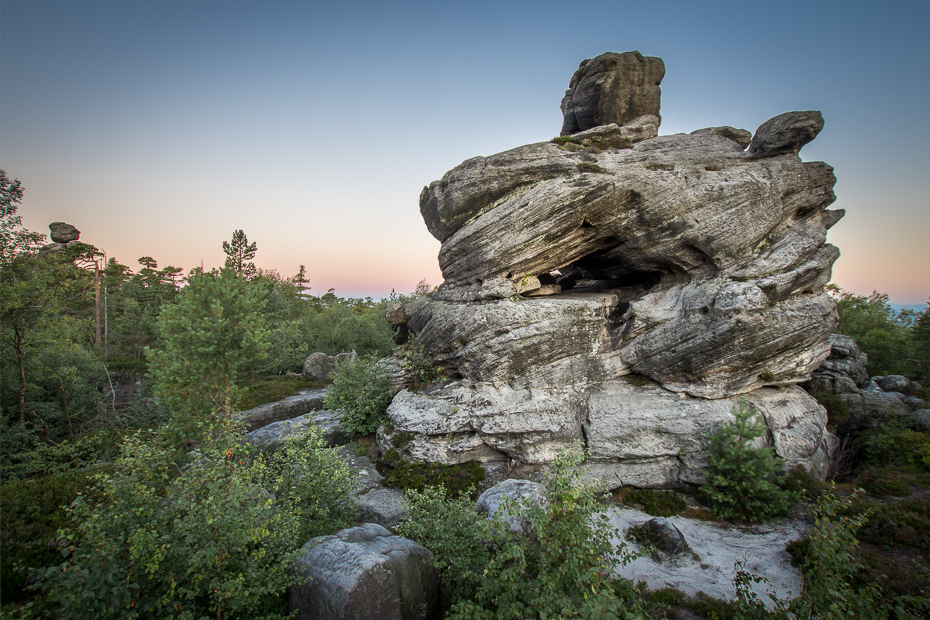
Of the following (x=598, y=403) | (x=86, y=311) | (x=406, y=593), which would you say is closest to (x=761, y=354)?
(x=598, y=403)

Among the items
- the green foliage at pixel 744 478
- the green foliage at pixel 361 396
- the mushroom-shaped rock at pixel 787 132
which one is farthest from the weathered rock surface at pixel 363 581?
the mushroom-shaped rock at pixel 787 132

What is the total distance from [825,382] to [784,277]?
990cm

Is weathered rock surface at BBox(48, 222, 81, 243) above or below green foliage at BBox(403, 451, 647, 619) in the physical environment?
above

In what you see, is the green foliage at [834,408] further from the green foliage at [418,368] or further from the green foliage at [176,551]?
the green foliage at [176,551]

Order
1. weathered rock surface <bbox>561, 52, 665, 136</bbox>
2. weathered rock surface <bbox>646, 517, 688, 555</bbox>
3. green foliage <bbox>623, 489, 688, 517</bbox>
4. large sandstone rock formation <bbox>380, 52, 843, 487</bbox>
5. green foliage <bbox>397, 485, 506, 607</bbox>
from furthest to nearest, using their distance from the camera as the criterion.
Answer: weathered rock surface <bbox>561, 52, 665, 136</bbox>
large sandstone rock formation <bbox>380, 52, 843, 487</bbox>
green foliage <bbox>623, 489, 688, 517</bbox>
weathered rock surface <bbox>646, 517, 688, 555</bbox>
green foliage <bbox>397, 485, 506, 607</bbox>

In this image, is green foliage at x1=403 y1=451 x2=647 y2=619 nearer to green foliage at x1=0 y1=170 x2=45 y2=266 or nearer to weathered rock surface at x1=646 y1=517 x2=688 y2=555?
weathered rock surface at x1=646 y1=517 x2=688 y2=555

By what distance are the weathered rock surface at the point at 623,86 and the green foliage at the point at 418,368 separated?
17.7 meters

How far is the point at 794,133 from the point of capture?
671 inches

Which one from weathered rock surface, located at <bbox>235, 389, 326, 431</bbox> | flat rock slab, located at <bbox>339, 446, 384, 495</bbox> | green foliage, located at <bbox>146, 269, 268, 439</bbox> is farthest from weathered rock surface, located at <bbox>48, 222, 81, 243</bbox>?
flat rock slab, located at <bbox>339, 446, 384, 495</bbox>

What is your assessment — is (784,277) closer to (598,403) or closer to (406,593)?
(598,403)

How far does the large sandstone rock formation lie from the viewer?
15445 mm

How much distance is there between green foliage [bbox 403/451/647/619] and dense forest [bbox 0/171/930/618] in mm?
538

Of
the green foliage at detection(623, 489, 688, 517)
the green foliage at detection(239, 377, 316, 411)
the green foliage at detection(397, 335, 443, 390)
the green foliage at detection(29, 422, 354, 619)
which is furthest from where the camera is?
the green foliage at detection(239, 377, 316, 411)

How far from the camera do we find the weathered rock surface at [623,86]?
70.5 feet
